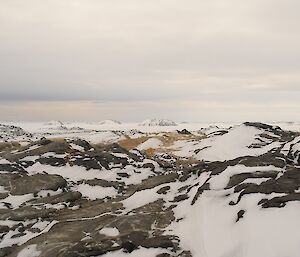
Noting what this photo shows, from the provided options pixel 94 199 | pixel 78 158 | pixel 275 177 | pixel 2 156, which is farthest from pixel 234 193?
pixel 2 156

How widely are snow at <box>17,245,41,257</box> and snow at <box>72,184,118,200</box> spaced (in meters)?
10.9

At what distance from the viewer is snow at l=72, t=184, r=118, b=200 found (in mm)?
30906

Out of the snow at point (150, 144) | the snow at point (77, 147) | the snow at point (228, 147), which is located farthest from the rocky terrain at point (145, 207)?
the snow at point (150, 144)

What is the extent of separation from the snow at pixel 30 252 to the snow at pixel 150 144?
52.0m

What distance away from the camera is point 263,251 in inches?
569

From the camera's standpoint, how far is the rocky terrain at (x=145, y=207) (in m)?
16.6

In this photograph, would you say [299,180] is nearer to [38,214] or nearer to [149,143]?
[38,214]

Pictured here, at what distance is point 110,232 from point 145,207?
4.68 meters

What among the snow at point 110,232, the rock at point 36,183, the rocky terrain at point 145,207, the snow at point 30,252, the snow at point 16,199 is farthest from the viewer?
the rock at point 36,183

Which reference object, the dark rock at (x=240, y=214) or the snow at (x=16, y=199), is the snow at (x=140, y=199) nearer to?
the snow at (x=16, y=199)

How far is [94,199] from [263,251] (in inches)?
712

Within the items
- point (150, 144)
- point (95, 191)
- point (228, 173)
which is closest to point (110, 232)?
point (228, 173)

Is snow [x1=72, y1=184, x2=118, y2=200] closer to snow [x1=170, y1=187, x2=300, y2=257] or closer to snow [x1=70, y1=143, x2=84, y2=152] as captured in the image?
snow [x1=70, y1=143, x2=84, y2=152]

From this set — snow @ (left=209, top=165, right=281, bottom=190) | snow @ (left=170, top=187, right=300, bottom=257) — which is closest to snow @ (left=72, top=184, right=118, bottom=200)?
snow @ (left=209, top=165, right=281, bottom=190)
